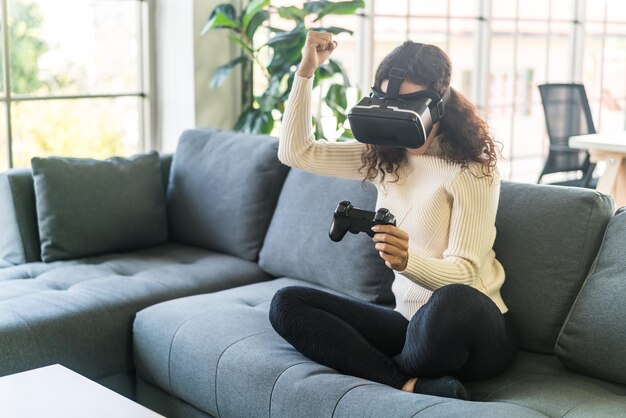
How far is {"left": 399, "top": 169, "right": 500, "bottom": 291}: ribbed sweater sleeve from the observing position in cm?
205

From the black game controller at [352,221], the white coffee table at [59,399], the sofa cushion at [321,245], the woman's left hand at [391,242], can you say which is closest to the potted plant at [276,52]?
the sofa cushion at [321,245]

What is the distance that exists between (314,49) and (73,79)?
1.80m

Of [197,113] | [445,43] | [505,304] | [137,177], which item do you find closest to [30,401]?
[505,304]

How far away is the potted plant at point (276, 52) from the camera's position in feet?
12.0

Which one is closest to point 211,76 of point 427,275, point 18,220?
point 18,220

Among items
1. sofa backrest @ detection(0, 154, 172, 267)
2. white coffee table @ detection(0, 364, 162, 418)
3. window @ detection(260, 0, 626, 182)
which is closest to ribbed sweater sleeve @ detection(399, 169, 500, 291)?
white coffee table @ detection(0, 364, 162, 418)

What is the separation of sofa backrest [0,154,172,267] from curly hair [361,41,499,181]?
1.51 m

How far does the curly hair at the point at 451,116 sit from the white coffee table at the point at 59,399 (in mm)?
946

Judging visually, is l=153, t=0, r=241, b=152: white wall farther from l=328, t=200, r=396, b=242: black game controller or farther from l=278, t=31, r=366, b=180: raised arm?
l=328, t=200, r=396, b=242: black game controller

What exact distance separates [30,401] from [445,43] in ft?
12.8

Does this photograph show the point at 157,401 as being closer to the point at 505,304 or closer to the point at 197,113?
the point at 505,304

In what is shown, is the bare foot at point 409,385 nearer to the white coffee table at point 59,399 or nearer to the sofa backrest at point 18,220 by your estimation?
the white coffee table at point 59,399

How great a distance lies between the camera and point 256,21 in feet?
12.2

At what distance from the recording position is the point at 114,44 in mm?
3916
